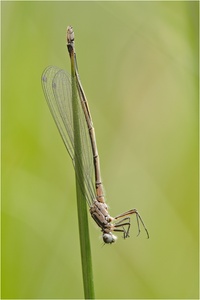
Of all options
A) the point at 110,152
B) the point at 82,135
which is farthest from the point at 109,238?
the point at 110,152

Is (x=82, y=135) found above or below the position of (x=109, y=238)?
above

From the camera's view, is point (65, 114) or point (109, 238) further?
point (109, 238)

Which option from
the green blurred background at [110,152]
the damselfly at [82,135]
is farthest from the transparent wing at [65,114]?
the green blurred background at [110,152]

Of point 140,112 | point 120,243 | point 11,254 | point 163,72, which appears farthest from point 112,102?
point 11,254

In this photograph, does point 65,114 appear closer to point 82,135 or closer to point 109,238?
point 82,135

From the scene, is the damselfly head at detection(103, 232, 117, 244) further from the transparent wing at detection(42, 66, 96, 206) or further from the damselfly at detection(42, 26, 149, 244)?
the transparent wing at detection(42, 66, 96, 206)

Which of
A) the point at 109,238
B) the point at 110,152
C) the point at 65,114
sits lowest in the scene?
the point at 109,238

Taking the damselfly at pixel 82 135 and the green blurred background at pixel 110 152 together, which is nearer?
the damselfly at pixel 82 135

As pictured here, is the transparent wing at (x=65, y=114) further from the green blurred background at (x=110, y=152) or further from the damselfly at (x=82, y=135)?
the green blurred background at (x=110, y=152)

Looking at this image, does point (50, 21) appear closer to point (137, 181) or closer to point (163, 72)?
point (163, 72)
